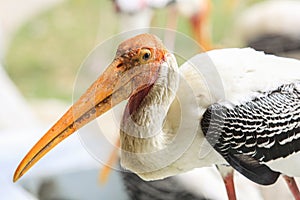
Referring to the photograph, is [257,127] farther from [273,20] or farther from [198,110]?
[273,20]

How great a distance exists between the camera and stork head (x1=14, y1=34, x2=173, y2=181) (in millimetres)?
332

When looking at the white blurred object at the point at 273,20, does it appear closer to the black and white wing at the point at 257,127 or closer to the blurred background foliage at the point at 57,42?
the blurred background foliage at the point at 57,42

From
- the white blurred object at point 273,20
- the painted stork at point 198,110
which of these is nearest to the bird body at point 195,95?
the painted stork at point 198,110

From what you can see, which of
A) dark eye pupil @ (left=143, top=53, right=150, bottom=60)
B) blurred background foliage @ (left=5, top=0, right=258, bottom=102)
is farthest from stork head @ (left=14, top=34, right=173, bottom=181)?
blurred background foliage @ (left=5, top=0, right=258, bottom=102)

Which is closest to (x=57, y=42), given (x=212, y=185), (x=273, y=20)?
(x=273, y=20)

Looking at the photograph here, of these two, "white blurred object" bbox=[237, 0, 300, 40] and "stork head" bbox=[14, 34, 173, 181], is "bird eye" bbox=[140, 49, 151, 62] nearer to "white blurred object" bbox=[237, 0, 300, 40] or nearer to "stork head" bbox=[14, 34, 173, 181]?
"stork head" bbox=[14, 34, 173, 181]

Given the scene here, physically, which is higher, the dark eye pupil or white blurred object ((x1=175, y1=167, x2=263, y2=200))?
the dark eye pupil

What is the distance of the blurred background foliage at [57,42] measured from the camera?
1020 mm

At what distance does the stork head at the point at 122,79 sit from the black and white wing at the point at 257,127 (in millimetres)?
44

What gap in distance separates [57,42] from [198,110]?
0.79 meters

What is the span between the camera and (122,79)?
0.33 m

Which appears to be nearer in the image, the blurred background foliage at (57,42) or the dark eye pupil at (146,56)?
the dark eye pupil at (146,56)

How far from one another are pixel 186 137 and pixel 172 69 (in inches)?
1.6

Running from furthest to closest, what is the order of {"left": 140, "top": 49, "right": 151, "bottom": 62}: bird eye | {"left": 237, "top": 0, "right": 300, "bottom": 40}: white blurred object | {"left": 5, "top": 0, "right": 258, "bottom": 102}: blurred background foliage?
{"left": 5, "top": 0, "right": 258, "bottom": 102}: blurred background foliage
{"left": 237, "top": 0, "right": 300, "bottom": 40}: white blurred object
{"left": 140, "top": 49, "right": 151, "bottom": 62}: bird eye
